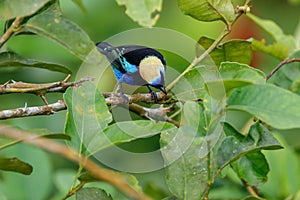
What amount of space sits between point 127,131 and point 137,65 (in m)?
0.29

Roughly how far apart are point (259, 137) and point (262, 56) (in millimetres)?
1987

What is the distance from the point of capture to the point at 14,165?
1.08 m

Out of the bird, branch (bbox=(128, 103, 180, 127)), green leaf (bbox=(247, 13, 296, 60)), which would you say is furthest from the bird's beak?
green leaf (bbox=(247, 13, 296, 60))

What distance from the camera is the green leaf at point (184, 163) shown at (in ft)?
3.78

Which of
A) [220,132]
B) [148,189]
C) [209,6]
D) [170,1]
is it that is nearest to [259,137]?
[220,132]

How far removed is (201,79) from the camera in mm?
1188

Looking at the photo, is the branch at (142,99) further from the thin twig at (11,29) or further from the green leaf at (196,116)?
the thin twig at (11,29)

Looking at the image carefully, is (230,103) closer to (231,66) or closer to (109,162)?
(231,66)

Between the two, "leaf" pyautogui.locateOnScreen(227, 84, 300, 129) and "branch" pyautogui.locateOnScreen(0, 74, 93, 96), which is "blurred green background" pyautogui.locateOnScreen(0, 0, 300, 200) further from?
"leaf" pyautogui.locateOnScreen(227, 84, 300, 129)

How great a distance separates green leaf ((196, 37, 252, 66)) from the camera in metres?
1.32

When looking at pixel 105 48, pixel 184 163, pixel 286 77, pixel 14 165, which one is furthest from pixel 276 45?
pixel 14 165

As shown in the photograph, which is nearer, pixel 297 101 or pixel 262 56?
pixel 297 101

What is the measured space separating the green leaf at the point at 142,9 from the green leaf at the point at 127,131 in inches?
6.3

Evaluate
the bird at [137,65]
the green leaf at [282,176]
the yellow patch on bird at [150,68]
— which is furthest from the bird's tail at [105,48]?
the green leaf at [282,176]
